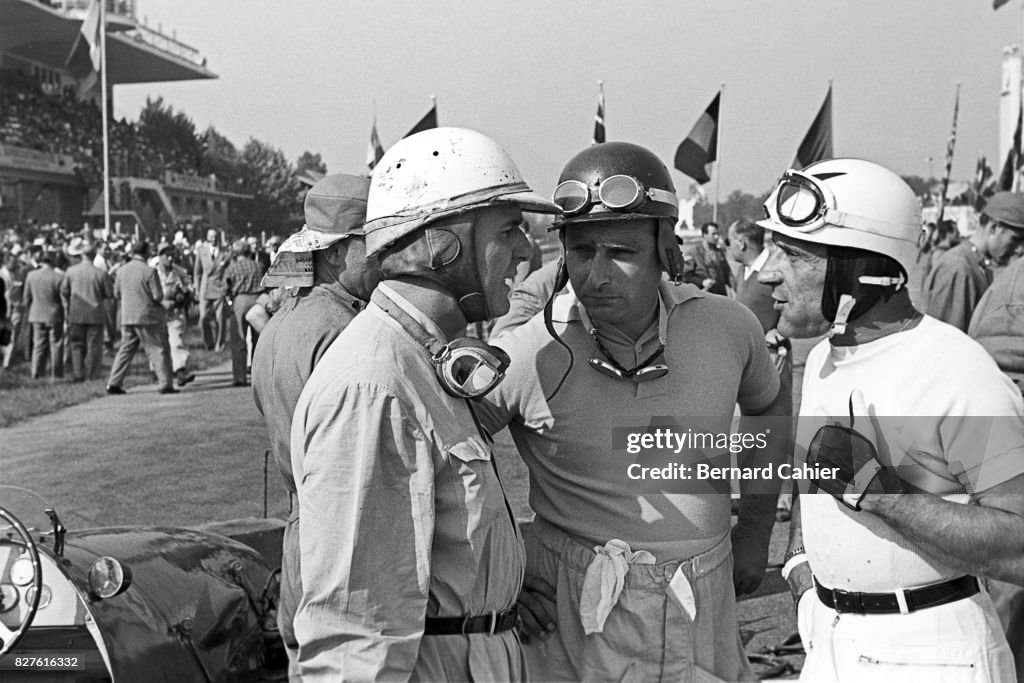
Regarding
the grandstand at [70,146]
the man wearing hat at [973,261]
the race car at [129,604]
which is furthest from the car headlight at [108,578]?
the grandstand at [70,146]

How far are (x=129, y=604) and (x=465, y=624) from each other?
58.5 inches

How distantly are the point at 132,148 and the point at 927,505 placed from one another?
138 feet

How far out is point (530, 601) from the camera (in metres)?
2.70

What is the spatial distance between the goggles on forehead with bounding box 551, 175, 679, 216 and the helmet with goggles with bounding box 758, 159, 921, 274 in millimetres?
356

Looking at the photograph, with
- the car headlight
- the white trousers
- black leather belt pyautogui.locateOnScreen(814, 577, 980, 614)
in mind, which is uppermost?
black leather belt pyautogui.locateOnScreen(814, 577, 980, 614)

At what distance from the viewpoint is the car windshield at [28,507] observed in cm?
305

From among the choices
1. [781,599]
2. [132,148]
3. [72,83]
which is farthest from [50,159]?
[781,599]

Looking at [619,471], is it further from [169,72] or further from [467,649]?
[169,72]

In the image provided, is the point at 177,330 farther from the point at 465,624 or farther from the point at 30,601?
the point at 465,624

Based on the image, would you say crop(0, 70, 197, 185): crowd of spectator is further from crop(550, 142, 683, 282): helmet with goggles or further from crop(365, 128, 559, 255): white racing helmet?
crop(365, 128, 559, 255): white racing helmet

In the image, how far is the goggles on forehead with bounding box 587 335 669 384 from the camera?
269 centimetres

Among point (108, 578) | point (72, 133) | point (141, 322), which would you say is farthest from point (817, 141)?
point (72, 133)

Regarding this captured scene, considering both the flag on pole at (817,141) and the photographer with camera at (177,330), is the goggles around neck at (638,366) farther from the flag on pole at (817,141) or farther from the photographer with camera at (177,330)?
the photographer with camera at (177,330)

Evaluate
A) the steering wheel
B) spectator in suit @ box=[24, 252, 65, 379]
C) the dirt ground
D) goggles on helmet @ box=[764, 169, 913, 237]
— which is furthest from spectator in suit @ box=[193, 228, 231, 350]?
goggles on helmet @ box=[764, 169, 913, 237]
